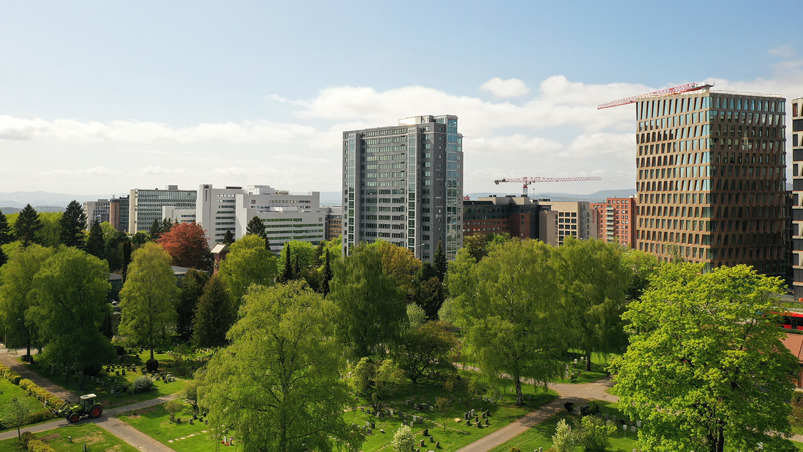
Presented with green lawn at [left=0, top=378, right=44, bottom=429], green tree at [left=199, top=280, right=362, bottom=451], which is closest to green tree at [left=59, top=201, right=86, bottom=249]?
green lawn at [left=0, top=378, right=44, bottom=429]

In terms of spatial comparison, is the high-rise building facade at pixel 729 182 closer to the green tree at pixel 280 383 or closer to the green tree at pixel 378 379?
the green tree at pixel 378 379

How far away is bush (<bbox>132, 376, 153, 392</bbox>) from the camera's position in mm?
57625

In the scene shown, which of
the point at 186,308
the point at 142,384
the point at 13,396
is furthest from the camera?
the point at 186,308

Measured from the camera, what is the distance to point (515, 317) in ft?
176

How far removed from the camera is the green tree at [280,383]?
33.7 m

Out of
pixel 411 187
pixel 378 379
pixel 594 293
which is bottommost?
pixel 378 379

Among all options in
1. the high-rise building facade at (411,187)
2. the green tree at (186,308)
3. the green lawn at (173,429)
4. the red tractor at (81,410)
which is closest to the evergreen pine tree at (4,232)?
the green tree at (186,308)

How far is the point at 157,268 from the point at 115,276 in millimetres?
32745

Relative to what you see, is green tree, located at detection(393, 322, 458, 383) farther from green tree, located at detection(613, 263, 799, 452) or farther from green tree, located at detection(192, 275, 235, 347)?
green tree, located at detection(613, 263, 799, 452)

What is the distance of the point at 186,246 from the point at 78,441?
81682 millimetres

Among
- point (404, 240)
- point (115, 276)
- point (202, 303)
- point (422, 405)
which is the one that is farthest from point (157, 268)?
point (404, 240)

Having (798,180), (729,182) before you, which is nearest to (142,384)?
(798,180)

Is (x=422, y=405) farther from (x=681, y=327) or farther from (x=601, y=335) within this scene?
(x=681, y=327)

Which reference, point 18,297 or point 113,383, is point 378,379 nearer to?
point 113,383
